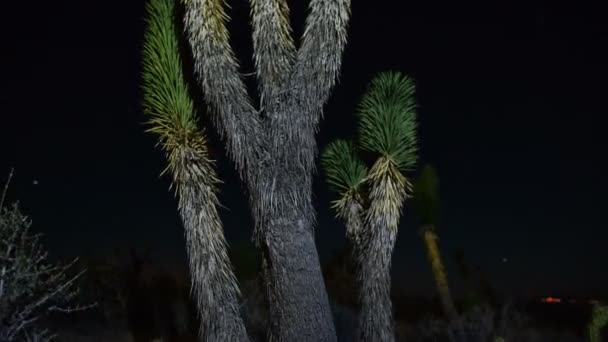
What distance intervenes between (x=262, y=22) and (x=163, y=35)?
4.93ft

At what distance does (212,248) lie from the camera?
1366 cm

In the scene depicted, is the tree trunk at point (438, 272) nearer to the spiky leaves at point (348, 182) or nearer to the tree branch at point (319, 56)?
the spiky leaves at point (348, 182)

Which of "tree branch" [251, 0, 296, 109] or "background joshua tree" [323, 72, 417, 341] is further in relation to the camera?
"background joshua tree" [323, 72, 417, 341]

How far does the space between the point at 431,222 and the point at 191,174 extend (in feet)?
36.9

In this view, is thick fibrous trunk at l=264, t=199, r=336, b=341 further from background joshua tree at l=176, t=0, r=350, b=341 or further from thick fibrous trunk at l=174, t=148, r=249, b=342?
thick fibrous trunk at l=174, t=148, r=249, b=342

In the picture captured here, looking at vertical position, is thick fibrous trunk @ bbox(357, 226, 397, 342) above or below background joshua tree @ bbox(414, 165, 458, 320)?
→ below

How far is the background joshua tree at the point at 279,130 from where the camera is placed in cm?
1349

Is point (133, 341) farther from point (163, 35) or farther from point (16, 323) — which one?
point (16, 323)

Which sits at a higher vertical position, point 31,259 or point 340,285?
point 340,285

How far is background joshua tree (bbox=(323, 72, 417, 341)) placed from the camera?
47.3ft

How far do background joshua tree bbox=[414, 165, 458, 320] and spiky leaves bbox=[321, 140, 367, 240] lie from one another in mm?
7351

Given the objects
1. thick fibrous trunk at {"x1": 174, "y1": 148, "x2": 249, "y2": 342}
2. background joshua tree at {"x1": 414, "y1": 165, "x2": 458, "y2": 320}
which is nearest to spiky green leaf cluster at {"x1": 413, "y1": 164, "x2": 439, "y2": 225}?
background joshua tree at {"x1": 414, "y1": 165, "x2": 458, "y2": 320}

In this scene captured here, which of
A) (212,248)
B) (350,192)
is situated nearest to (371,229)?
(350,192)

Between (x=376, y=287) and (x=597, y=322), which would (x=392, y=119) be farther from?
(x=597, y=322)
